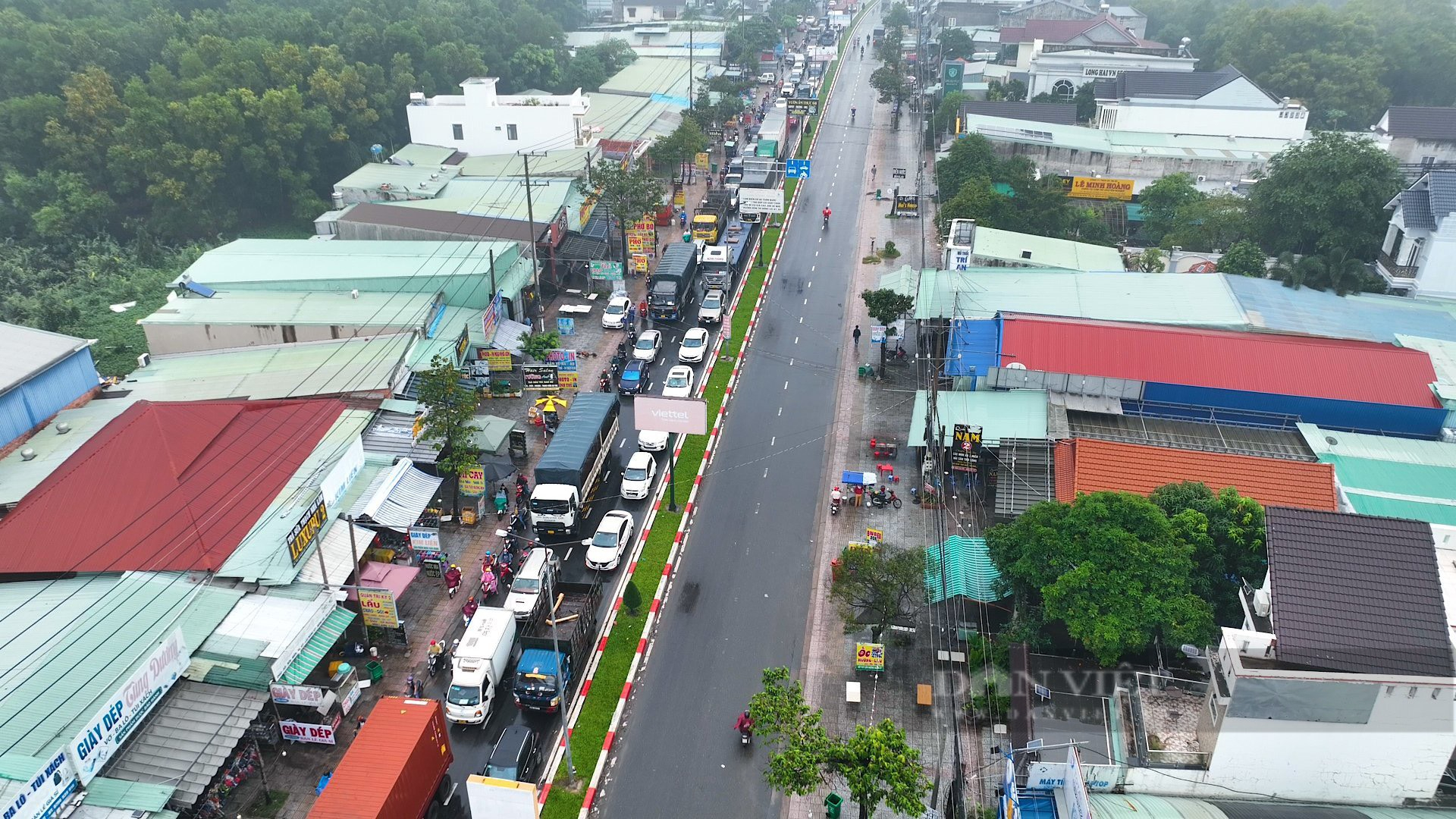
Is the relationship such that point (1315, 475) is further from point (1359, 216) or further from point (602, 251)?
point (602, 251)

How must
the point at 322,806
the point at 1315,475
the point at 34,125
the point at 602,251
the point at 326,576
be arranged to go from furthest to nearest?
the point at 34,125
the point at 602,251
the point at 1315,475
the point at 326,576
the point at 322,806

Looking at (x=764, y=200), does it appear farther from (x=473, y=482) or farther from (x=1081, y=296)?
(x=473, y=482)

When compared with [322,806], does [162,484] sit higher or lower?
higher

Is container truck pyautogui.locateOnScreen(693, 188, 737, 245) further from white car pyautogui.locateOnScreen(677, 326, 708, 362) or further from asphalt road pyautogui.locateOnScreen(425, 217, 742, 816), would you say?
white car pyautogui.locateOnScreen(677, 326, 708, 362)

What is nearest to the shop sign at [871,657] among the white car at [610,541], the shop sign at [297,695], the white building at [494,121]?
the white car at [610,541]

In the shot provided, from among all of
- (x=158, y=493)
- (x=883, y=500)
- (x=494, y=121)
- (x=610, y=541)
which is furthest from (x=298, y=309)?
(x=494, y=121)

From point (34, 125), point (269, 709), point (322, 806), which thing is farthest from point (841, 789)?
point (34, 125)
